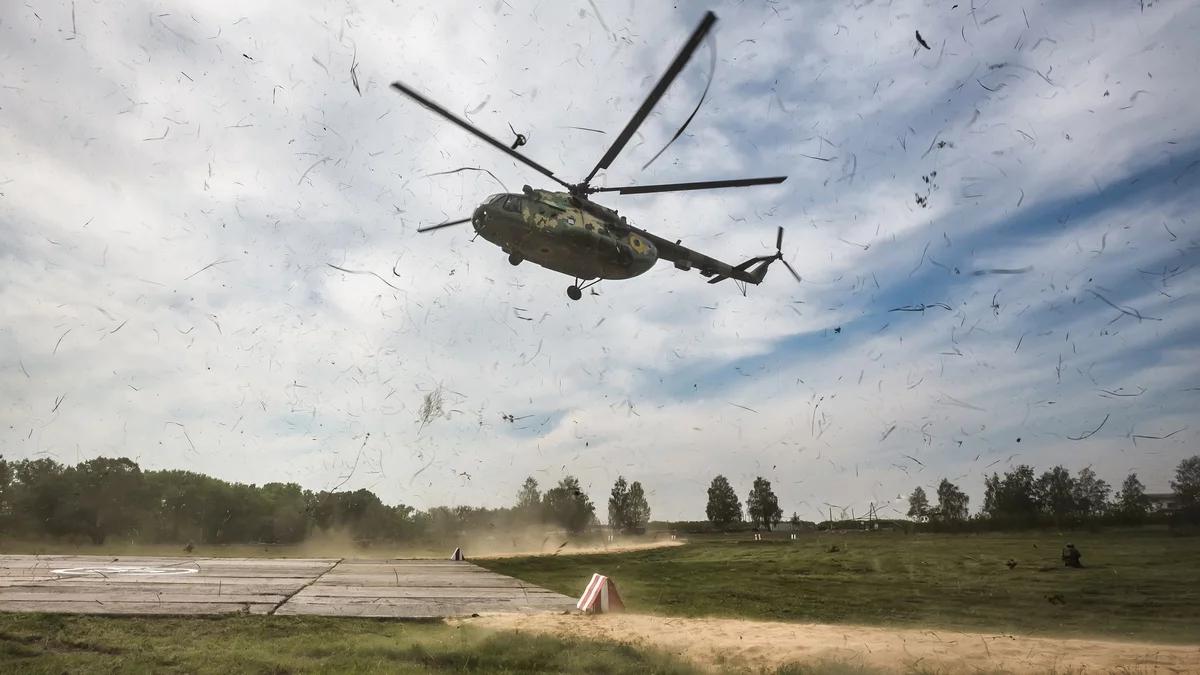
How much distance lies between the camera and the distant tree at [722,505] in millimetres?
164500

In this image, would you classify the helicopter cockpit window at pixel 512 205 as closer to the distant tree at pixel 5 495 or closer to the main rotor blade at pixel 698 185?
the main rotor blade at pixel 698 185

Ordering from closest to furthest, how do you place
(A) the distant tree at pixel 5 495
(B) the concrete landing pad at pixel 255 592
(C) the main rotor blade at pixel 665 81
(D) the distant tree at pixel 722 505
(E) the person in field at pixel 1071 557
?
(C) the main rotor blade at pixel 665 81 < (B) the concrete landing pad at pixel 255 592 < (E) the person in field at pixel 1071 557 < (A) the distant tree at pixel 5 495 < (D) the distant tree at pixel 722 505

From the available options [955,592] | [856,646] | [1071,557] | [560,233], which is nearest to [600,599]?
[856,646]

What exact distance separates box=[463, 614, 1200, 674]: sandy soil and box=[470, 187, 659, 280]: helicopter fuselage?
11568mm

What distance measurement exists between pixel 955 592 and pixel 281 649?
35884 mm

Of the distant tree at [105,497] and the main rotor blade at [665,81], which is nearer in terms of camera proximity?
the main rotor blade at [665,81]

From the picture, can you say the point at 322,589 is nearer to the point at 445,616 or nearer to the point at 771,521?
the point at 445,616

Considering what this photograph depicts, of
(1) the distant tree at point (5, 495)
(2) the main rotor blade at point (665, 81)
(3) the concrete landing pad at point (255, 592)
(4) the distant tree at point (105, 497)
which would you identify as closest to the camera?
(2) the main rotor blade at point (665, 81)

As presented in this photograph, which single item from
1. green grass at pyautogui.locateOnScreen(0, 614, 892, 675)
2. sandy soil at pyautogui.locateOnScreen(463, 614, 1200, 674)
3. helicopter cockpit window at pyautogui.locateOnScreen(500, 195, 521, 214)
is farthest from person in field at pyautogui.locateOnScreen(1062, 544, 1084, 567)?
helicopter cockpit window at pyautogui.locateOnScreen(500, 195, 521, 214)

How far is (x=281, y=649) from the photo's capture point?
1166cm

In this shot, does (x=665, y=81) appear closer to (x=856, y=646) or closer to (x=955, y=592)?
(x=856, y=646)

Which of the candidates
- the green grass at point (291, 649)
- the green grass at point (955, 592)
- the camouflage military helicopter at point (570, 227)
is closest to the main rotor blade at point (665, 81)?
the camouflage military helicopter at point (570, 227)

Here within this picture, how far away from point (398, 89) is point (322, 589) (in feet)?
52.9

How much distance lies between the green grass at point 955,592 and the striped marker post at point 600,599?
273 centimetres
